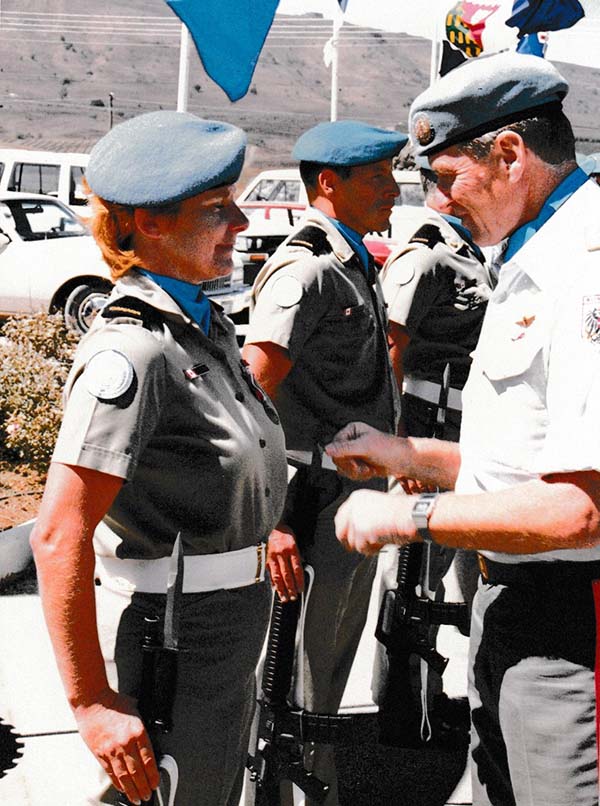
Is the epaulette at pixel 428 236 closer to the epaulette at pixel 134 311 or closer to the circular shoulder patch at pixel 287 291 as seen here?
the circular shoulder patch at pixel 287 291

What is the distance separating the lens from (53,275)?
42.0 feet

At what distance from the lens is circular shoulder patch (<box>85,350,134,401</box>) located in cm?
211

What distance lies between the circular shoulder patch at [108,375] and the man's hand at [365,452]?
0.78 m

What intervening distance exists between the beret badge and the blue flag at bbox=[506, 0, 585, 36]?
3.37 m

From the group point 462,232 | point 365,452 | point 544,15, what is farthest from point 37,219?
point 365,452

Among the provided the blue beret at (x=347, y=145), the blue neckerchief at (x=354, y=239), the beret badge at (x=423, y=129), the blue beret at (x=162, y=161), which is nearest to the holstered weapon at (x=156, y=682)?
the blue beret at (x=162, y=161)

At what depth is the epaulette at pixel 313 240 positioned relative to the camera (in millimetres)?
3635

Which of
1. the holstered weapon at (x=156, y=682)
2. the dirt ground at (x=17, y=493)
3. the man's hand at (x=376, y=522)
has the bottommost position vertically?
the dirt ground at (x=17, y=493)

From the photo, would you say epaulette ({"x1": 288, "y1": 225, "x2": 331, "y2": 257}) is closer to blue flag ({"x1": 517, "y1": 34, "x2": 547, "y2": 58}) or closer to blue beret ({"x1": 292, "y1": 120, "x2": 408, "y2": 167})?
blue beret ({"x1": 292, "y1": 120, "x2": 408, "y2": 167})

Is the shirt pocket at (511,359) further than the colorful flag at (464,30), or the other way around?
the colorful flag at (464,30)

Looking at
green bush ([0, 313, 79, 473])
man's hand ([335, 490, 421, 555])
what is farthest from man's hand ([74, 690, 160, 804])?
green bush ([0, 313, 79, 473])

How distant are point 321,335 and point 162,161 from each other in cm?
133

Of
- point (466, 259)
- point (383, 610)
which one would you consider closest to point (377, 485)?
point (383, 610)

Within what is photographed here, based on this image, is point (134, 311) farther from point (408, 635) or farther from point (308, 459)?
point (408, 635)
